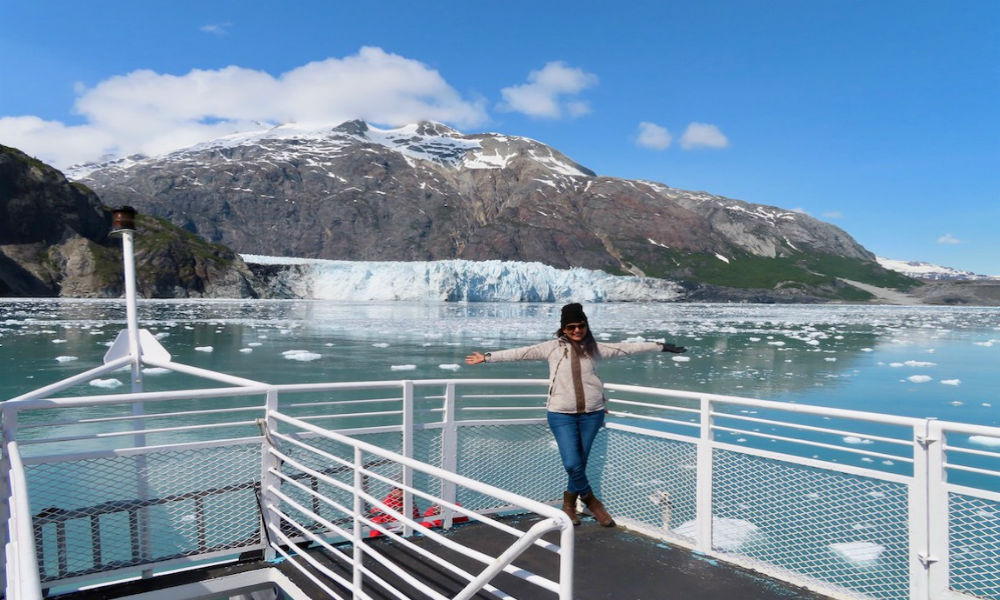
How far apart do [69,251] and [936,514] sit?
82409 mm

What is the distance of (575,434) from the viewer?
171 inches

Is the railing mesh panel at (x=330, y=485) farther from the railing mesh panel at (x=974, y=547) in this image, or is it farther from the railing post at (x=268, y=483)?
the railing mesh panel at (x=974, y=547)

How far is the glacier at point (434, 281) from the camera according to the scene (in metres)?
74.9

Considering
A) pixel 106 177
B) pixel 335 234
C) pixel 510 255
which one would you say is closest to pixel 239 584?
pixel 510 255

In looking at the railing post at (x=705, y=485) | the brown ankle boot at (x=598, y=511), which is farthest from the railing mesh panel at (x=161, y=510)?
the railing post at (x=705, y=485)

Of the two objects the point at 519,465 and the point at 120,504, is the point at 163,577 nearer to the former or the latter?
the point at 120,504

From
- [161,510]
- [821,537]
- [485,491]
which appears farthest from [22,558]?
[821,537]

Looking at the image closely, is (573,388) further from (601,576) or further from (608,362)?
(608,362)

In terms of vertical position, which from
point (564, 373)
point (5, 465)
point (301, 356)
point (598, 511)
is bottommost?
point (301, 356)

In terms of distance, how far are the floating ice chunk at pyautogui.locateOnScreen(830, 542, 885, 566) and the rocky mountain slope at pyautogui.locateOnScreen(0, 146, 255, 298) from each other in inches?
2922

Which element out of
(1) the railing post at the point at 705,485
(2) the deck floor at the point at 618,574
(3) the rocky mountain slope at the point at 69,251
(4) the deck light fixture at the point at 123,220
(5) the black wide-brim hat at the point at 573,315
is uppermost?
(3) the rocky mountain slope at the point at 69,251

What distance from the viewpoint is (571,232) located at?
17088 centimetres

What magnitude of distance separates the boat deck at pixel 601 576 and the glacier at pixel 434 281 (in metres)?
70.0

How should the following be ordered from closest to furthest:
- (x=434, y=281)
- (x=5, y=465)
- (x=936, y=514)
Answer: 1. (x=936, y=514)
2. (x=5, y=465)
3. (x=434, y=281)
